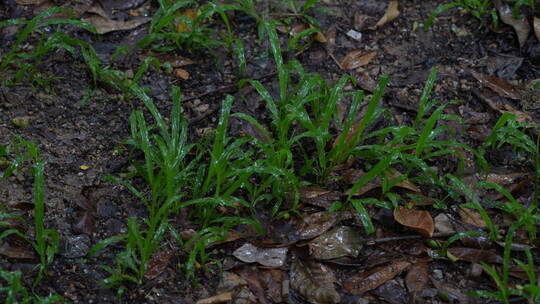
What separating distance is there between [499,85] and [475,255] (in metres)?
1.18

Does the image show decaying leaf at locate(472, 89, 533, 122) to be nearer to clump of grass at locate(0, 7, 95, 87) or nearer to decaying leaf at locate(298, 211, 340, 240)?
decaying leaf at locate(298, 211, 340, 240)

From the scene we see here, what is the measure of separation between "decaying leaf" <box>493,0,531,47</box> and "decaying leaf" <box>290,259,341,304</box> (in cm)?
198

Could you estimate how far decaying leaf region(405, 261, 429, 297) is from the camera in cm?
247

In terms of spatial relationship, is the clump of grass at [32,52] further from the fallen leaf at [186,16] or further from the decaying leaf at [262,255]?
the decaying leaf at [262,255]

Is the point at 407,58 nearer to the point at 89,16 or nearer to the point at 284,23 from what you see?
the point at 284,23

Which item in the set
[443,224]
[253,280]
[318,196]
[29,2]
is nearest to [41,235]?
[253,280]

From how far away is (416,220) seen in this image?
2643 millimetres

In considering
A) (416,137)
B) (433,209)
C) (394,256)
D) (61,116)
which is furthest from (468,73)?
(61,116)

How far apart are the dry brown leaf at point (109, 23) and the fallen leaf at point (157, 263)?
61.7 inches

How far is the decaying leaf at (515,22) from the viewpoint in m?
3.52

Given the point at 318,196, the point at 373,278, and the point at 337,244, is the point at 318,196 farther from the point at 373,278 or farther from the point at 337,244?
the point at 373,278

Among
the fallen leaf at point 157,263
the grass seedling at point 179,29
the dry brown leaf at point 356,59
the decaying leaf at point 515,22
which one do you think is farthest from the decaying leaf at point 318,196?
the decaying leaf at point 515,22

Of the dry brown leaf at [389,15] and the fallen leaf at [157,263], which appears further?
the dry brown leaf at [389,15]

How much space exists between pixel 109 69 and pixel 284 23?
1078mm
